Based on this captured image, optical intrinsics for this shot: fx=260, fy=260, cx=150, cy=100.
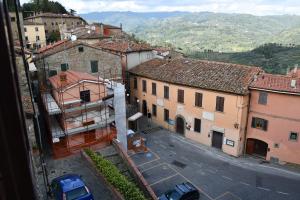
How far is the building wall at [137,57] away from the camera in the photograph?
3909 centimetres

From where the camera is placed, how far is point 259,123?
90.1 ft

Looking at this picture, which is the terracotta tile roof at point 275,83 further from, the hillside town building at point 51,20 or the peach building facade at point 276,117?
the hillside town building at point 51,20

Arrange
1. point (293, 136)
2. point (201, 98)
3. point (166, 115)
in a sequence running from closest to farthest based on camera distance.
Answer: point (293, 136), point (201, 98), point (166, 115)

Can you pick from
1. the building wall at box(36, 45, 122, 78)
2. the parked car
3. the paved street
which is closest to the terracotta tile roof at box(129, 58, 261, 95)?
the building wall at box(36, 45, 122, 78)

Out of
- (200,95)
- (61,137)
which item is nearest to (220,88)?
(200,95)

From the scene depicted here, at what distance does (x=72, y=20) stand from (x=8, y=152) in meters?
86.7

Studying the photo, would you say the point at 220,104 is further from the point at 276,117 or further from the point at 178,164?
the point at 178,164

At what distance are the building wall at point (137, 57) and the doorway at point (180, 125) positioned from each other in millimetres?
11868

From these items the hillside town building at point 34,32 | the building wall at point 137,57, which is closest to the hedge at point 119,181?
the building wall at point 137,57

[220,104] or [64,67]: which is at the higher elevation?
[64,67]

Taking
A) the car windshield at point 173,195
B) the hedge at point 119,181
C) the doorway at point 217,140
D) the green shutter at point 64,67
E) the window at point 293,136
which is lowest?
the doorway at point 217,140

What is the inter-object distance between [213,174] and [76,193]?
1449 cm

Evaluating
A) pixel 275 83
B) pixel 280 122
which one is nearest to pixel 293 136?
pixel 280 122

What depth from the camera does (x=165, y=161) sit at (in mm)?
26875
